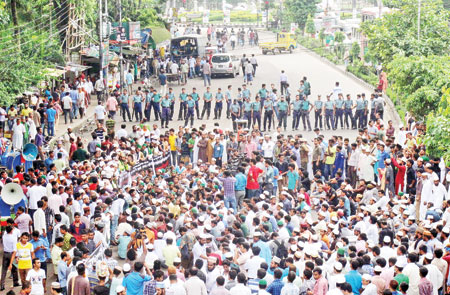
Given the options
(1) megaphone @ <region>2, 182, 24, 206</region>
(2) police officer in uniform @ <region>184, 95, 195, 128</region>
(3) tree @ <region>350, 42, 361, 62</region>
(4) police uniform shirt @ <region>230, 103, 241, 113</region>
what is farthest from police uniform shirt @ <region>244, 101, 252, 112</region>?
(3) tree @ <region>350, 42, 361, 62</region>

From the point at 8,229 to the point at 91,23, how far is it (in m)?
26.4

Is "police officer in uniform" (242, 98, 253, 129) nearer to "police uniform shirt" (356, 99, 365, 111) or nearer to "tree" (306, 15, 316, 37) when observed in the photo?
"police uniform shirt" (356, 99, 365, 111)

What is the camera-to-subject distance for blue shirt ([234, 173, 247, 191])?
65.3ft

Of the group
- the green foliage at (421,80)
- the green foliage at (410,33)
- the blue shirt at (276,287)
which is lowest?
the blue shirt at (276,287)

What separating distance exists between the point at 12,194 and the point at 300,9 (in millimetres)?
54853

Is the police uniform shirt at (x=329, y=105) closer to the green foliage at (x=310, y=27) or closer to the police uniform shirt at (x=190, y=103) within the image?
the police uniform shirt at (x=190, y=103)

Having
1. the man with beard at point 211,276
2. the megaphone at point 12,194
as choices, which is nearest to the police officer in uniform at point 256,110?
the megaphone at point 12,194

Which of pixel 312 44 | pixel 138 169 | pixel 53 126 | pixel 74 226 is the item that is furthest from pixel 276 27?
pixel 74 226

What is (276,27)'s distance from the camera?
258 feet

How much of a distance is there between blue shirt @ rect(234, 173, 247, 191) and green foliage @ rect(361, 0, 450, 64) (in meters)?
10.1

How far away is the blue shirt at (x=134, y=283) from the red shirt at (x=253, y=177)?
290 inches

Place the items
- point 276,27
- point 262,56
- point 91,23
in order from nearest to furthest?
point 91,23 < point 262,56 < point 276,27

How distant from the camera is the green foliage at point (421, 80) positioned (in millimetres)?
22719

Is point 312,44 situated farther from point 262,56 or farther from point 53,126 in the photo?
point 53,126
